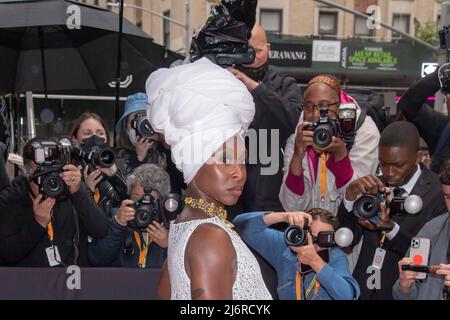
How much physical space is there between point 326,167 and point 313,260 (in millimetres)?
717

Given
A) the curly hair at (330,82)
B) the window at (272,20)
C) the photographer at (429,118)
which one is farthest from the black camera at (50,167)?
the window at (272,20)

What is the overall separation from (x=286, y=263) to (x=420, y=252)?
66 cm

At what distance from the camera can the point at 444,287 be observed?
10.6 ft

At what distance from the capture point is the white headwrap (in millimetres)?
2172

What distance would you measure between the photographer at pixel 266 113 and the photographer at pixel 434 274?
91 centimetres

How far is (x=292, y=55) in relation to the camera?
78.6 ft

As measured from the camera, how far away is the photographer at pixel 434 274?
3309 millimetres

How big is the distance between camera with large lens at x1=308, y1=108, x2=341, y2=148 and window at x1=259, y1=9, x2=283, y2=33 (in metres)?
21.8

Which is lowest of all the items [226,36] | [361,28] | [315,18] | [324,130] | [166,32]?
[324,130]

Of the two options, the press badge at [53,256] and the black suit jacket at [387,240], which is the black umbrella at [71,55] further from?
the black suit jacket at [387,240]

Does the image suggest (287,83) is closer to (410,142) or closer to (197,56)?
(410,142)

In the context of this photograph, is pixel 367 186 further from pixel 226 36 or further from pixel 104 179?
pixel 104 179

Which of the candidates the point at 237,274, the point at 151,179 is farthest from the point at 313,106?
the point at 237,274

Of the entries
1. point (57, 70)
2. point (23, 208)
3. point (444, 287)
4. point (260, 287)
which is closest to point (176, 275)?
point (260, 287)
